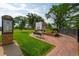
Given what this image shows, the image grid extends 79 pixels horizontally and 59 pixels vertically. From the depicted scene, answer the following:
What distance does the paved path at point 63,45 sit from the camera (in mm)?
1764

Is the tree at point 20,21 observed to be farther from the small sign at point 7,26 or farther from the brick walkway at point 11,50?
the brick walkway at point 11,50

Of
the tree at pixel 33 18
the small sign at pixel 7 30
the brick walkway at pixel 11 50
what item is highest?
the tree at pixel 33 18

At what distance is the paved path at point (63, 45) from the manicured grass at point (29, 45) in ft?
0.16

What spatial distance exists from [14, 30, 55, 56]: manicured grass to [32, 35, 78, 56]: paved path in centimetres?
5

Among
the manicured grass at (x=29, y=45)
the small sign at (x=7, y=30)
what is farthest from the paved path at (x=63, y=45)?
the small sign at (x=7, y=30)

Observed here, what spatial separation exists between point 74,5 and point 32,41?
485 mm

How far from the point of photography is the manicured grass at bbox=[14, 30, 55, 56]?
5.76 feet

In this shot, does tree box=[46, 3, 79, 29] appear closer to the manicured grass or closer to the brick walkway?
the manicured grass

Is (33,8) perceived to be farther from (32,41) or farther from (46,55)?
(46,55)

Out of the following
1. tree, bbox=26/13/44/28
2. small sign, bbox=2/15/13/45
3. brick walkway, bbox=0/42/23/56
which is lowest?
brick walkway, bbox=0/42/23/56

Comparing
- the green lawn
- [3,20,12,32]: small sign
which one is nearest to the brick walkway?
the green lawn

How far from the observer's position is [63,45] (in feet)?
5.86

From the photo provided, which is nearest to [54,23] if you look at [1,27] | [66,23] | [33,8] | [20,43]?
[66,23]

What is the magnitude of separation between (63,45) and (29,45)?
11.8 inches
